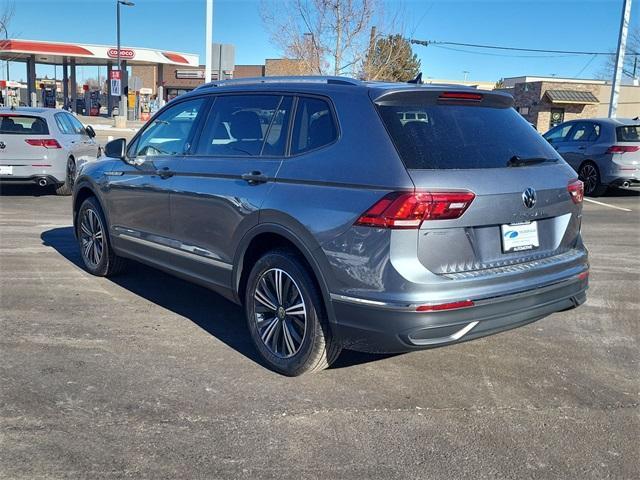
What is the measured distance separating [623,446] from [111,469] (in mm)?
2572

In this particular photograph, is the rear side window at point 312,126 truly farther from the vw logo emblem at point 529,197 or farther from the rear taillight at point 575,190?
the rear taillight at point 575,190

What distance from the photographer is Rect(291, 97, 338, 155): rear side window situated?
12.4ft

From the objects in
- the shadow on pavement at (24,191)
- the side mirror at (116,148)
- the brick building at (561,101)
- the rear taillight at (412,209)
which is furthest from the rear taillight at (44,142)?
the brick building at (561,101)

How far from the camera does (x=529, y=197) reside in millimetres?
3631

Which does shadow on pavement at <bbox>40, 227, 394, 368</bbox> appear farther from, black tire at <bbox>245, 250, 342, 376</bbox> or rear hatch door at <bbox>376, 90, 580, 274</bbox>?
rear hatch door at <bbox>376, 90, 580, 274</bbox>

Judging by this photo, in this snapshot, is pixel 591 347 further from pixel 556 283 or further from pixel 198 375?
pixel 198 375

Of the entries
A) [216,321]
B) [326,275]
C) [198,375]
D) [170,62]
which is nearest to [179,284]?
[216,321]

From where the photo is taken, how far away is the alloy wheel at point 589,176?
44.0 ft

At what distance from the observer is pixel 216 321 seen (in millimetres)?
5086

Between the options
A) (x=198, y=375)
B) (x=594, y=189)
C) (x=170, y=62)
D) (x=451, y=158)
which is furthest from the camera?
(x=170, y=62)

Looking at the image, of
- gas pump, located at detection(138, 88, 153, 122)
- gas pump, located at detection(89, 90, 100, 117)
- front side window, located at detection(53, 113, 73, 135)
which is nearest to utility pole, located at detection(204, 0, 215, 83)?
front side window, located at detection(53, 113, 73, 135)

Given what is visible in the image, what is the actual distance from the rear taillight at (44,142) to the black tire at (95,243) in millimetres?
5169

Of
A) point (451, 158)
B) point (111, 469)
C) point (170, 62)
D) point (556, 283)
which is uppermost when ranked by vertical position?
point (170, 62)

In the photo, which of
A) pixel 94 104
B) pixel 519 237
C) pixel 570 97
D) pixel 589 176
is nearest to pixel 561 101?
pixel 570 97
